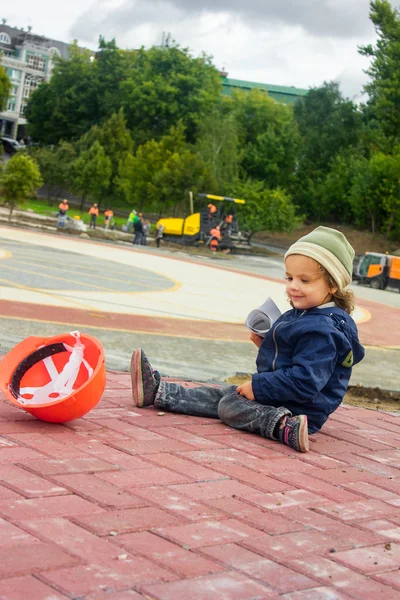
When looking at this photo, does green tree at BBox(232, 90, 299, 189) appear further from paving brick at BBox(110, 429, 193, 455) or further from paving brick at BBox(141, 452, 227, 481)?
paving brick at BBox(141, 452, 227, 481)

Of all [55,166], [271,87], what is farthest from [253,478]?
[271,87]

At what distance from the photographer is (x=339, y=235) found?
518 centimetres

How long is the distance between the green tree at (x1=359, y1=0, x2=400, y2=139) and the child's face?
64.5 m

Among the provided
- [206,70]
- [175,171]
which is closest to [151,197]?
[175,171]

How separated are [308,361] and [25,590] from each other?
107 inches

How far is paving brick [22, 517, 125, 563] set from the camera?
2818mm

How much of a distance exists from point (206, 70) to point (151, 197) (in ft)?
90.2

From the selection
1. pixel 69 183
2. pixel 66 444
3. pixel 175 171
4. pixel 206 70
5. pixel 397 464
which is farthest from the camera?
pixel 206 70

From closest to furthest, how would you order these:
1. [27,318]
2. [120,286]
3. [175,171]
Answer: [27,318]
[120,286]
[175,171]

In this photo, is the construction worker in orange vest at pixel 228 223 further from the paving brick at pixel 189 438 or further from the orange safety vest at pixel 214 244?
the paving brick at pixel 189 438

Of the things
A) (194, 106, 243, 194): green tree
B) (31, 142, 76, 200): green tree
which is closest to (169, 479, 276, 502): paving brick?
(194, 106, 243, 194): green tree

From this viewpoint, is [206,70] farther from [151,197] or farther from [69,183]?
[151,197]

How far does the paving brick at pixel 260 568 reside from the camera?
282 cm

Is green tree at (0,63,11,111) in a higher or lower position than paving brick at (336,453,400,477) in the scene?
higher
